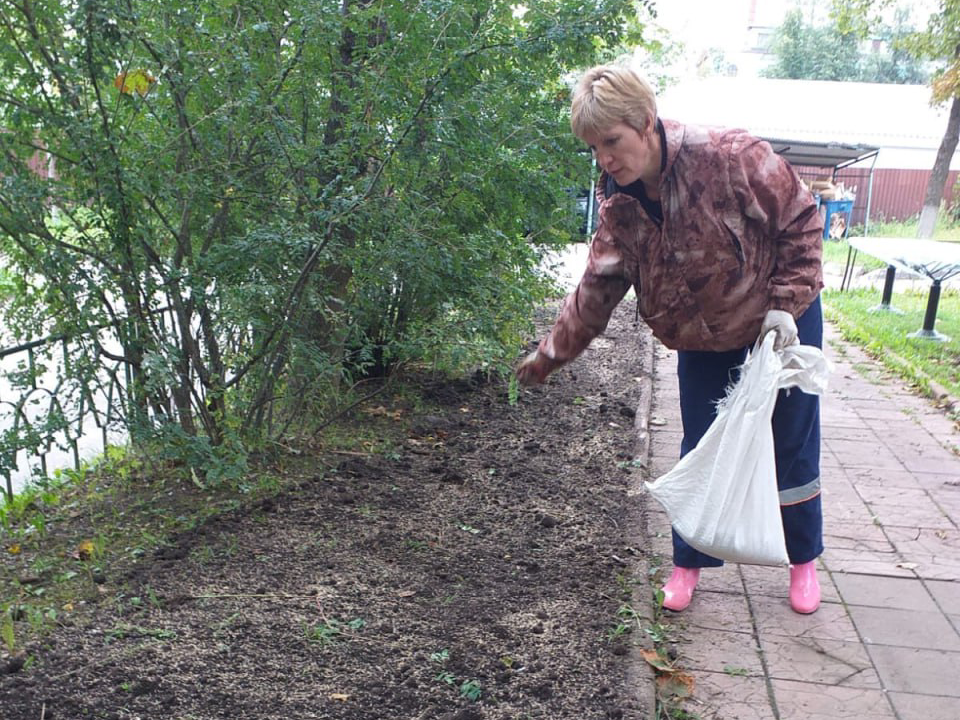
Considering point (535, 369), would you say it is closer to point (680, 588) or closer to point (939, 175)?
point (680, 588)

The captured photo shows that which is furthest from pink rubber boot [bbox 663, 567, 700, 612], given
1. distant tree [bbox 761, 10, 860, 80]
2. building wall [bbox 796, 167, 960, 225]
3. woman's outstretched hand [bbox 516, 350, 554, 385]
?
distant tree [bbox 761, 10, 860, 80]

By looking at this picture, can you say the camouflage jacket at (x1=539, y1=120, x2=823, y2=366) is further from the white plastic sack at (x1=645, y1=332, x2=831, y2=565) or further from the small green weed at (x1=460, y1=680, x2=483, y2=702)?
the small green weed at (x1=460, y1=680, x2=483, y2=702)

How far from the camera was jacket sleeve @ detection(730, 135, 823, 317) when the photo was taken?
281cm

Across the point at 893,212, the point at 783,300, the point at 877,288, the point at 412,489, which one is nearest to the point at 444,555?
the point at 412,489

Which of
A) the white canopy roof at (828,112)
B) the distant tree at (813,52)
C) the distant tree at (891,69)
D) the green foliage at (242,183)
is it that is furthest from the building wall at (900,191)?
the green foliage at (242,183)

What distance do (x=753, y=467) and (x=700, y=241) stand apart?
751 millimetres

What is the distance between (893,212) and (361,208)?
91.7ft

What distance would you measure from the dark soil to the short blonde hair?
1.63 m

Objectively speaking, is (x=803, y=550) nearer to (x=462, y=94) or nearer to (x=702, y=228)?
(x=702, y=228)

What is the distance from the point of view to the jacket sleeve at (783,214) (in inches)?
111

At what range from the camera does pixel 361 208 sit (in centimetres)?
355

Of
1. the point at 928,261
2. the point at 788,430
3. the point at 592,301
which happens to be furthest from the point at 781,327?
the point at 928,261

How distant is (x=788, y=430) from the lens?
3191mm

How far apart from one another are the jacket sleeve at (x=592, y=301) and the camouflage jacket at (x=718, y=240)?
4 cm
